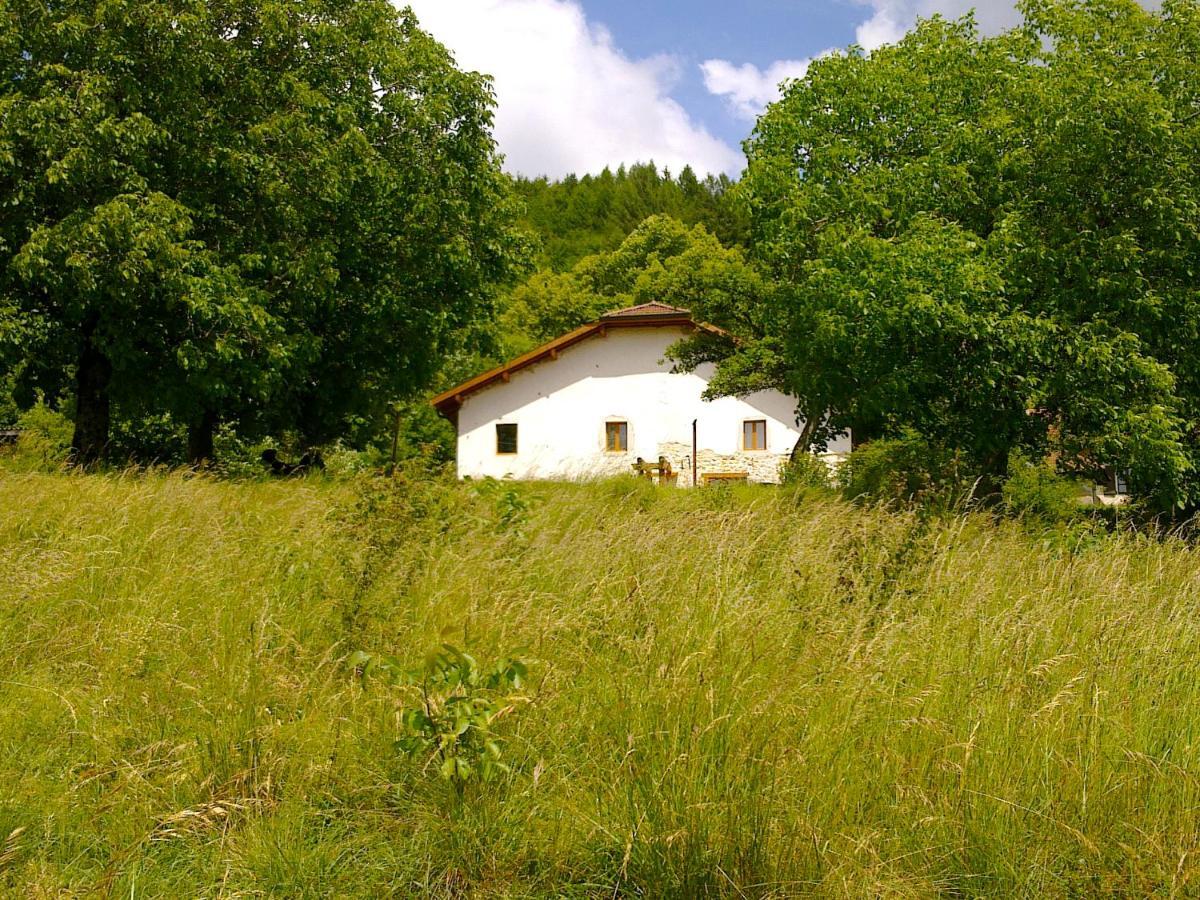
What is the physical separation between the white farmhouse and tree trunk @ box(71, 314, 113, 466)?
591 inches

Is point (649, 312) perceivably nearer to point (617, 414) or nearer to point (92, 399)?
point (617, 414)

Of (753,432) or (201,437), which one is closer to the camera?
(201,437)

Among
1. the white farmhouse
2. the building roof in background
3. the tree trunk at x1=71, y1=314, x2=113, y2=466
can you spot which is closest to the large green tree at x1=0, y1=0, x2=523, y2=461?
the tree trunk at x1=71, y1=314, x2=113, y2=466

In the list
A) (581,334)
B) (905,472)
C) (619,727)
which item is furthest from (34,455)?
(581,334)

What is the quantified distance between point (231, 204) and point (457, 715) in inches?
553

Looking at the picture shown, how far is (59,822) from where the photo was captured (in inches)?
115

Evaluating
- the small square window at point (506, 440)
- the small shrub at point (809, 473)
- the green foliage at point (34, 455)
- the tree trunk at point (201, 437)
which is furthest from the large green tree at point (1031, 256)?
the small square window at point (506, 440)

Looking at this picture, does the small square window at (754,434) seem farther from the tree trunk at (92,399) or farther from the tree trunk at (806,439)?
the tree trunk at (92,399)

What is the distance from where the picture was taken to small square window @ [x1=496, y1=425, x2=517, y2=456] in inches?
1224

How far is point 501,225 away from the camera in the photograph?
18.6 m

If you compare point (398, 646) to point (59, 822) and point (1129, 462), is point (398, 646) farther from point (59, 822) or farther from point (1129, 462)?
point (1129, 462)

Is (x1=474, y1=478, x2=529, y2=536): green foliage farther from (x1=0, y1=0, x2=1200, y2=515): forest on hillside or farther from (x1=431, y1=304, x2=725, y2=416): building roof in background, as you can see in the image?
(x1=431, y1=304, x2=725, y2=416): building roof in background

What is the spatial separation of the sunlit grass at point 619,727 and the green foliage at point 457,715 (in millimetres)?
107

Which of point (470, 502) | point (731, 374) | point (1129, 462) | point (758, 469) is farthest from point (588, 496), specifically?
point (758, 469)
